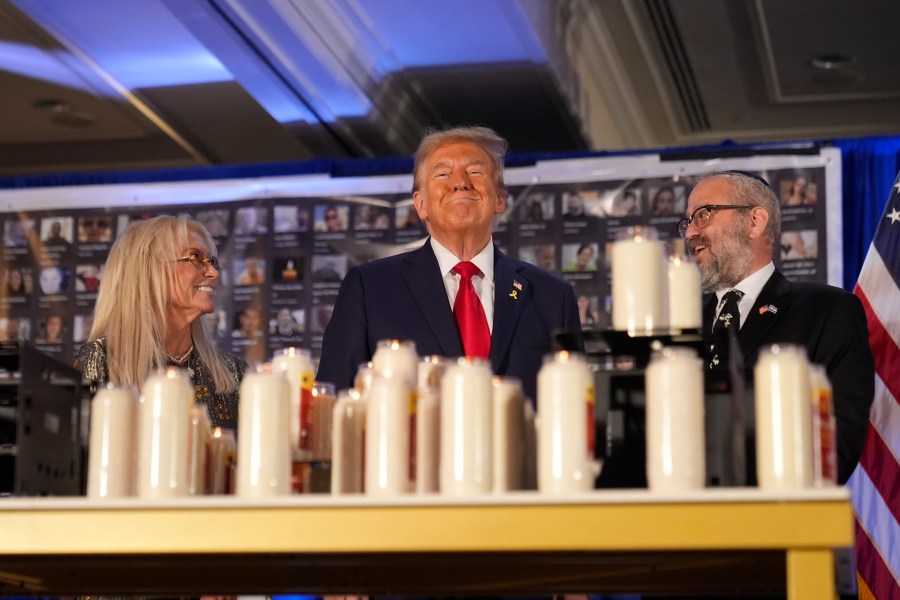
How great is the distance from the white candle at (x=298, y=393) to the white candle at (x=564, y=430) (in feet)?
1.44

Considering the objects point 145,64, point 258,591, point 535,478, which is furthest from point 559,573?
point 145,64

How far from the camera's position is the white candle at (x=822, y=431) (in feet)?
6.42

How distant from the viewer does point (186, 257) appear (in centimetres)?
380

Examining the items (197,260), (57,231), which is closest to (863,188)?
(197,260)

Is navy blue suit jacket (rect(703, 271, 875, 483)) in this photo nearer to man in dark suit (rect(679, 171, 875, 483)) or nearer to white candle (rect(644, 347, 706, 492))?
man in dark suit (rect(679, 171, 875, 483))

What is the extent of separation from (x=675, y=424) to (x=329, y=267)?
3978 millimetres

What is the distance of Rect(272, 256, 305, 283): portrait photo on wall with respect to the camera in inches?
232

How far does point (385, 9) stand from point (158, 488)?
349cm

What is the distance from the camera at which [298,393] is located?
7.58ft

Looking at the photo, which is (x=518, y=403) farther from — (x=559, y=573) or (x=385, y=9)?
(x=385, y=9)

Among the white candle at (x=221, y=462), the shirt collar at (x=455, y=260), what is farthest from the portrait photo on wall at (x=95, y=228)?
the white candle at (x=221, y=462)

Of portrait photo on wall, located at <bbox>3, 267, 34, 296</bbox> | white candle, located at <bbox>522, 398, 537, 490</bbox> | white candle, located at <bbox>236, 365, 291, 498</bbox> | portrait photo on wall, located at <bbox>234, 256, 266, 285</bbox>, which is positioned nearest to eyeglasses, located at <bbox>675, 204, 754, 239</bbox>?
white candle, located at <bbox>522, 398, 537, 490</bbox>

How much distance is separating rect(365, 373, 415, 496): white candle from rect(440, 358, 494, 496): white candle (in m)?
0.07

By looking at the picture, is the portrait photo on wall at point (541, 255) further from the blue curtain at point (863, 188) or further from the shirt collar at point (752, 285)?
the shirt collar at point (752, 285)
